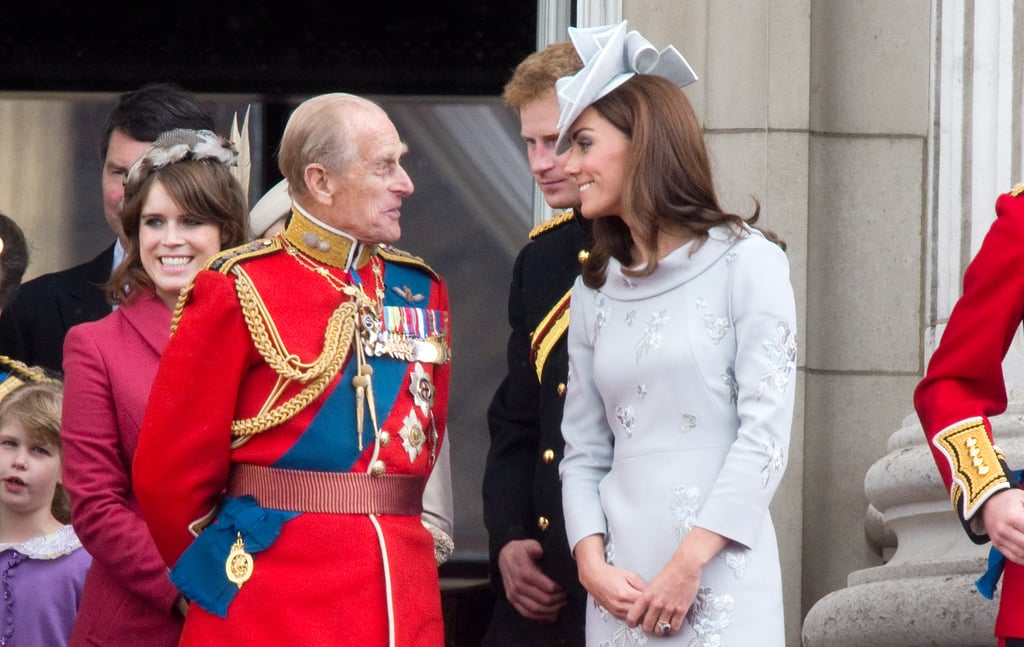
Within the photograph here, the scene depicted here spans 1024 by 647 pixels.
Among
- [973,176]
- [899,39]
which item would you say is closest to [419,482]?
[973,176]

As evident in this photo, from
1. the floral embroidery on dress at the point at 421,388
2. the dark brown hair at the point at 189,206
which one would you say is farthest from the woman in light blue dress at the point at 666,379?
the dark brown hair at the point at 189,206

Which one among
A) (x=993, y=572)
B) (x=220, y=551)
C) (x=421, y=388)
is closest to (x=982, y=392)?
(x=993, y=572)

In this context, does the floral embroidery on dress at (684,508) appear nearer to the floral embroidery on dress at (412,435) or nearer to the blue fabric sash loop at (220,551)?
the floral embroidery on dress at (412,435)

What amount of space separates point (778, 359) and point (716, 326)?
0.45 feet

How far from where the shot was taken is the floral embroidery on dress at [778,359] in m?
3.81

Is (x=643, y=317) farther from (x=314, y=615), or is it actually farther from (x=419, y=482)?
(x=314, y=615)

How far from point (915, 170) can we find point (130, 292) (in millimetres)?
2528

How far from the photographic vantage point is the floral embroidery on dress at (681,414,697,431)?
3857 mm

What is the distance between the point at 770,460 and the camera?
379 centimetres

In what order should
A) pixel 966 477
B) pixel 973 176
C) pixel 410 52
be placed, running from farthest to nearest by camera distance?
1. pixel 410 52
2. pixel 973 176
3. pixel 966 477

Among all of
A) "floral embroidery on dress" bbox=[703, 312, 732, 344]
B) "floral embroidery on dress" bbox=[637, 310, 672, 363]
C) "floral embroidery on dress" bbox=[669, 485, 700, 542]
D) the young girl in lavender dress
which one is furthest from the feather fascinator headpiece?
"floral embroidery on dress" bbox=[669, 485, 700, 542]

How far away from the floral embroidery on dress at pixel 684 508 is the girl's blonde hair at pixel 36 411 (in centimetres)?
207

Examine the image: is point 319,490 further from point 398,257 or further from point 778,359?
point 778,359

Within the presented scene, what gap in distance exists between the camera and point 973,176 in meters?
5.62
